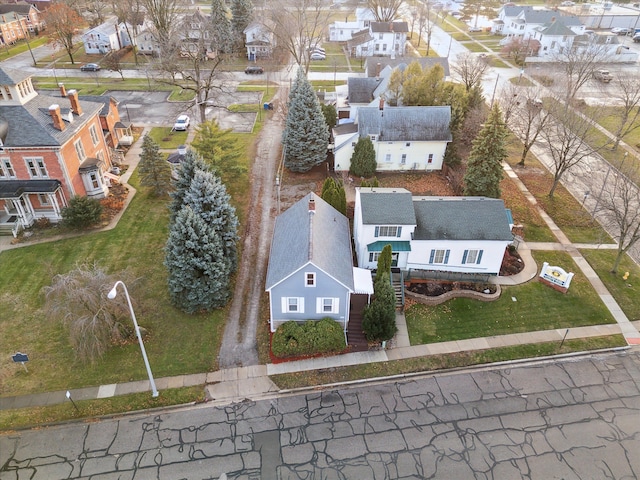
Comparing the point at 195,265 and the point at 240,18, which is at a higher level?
the point at 240,18

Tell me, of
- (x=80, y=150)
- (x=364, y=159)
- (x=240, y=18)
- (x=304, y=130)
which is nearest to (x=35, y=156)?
(x=80, y=150)

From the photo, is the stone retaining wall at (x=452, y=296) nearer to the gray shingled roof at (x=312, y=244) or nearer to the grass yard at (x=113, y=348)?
the gray shingled roof at (x=312, y=244)

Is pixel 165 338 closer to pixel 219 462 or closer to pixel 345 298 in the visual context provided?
pixel 219 462

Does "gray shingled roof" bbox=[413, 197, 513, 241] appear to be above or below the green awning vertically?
above

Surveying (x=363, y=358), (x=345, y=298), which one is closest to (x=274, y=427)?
(x=363, y=358)

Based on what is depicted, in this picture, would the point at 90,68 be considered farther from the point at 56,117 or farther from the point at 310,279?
the point at 310,279

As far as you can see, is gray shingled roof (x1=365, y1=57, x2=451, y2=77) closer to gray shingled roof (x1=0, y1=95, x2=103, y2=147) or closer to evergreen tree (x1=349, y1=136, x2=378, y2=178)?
evergreen tree (x1=349, y1=136, x2=378, y2=178)

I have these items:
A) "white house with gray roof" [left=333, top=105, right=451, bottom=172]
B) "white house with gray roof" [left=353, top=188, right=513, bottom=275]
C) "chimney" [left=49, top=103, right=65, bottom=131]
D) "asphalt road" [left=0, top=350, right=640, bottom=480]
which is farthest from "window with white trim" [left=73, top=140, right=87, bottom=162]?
"white house with gray roof" [left=353, top=188, right=513, bottom=275]

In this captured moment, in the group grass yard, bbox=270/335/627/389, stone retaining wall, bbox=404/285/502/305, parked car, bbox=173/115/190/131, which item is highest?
parked car, bbox=173/115/190/131
